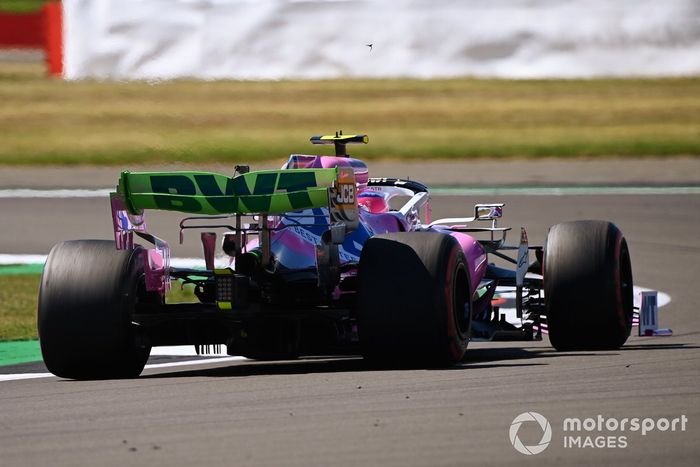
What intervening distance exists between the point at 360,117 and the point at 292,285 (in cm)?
1814

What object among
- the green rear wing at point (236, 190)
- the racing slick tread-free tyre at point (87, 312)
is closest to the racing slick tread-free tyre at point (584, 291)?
the green rear wing at point (236, 190)

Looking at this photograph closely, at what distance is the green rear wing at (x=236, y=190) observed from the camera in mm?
8102

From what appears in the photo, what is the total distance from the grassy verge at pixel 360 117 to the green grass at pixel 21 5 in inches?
160

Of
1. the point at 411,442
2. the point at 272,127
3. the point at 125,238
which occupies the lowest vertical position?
the point at 411,442

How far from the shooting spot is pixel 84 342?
8.32 metres

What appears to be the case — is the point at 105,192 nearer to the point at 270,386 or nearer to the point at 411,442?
the point at 270,386

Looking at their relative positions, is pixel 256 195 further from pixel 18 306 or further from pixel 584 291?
pixel 18 306

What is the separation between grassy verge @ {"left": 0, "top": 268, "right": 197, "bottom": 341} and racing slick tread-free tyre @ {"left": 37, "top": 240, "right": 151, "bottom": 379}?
305 cm

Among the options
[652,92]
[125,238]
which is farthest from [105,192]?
[125,238]

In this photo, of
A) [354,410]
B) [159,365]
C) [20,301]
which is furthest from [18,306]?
[354,410]

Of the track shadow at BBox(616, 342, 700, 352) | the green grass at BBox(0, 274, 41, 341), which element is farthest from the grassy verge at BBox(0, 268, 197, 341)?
the track shadow at BBox(616, 342, 700, 352)

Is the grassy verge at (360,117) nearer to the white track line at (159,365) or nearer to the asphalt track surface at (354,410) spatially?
the white track line at (159,365)

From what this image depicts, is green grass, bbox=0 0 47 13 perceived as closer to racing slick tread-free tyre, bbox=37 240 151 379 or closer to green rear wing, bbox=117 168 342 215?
racing slick tread-free tyre, bbox=37 240 151 379

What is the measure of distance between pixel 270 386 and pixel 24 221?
40.5ft
